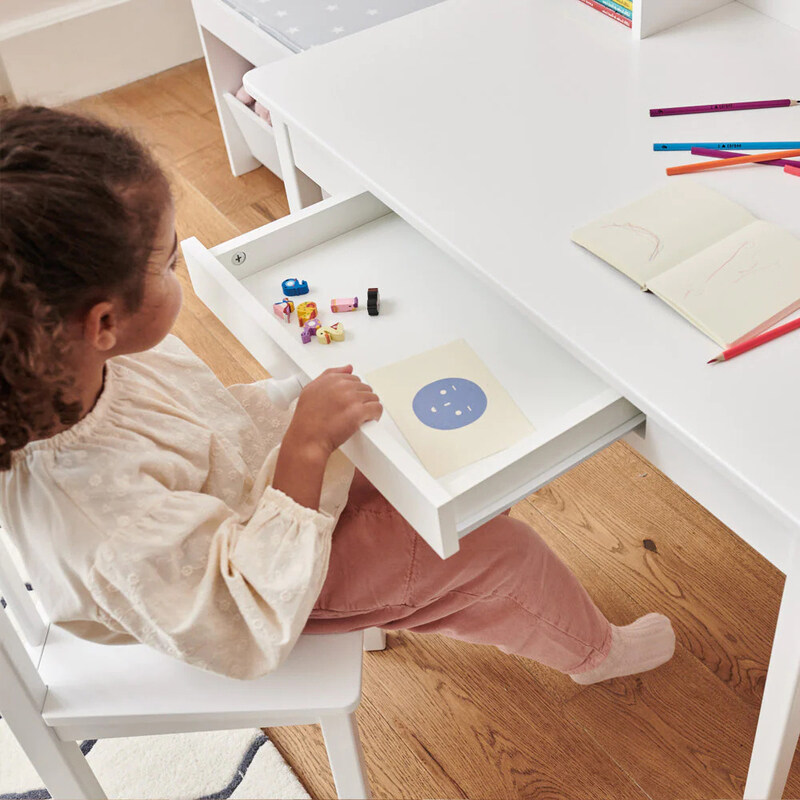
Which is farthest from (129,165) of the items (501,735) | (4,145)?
(501,735)

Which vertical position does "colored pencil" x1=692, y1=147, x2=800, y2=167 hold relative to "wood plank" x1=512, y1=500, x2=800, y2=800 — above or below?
above

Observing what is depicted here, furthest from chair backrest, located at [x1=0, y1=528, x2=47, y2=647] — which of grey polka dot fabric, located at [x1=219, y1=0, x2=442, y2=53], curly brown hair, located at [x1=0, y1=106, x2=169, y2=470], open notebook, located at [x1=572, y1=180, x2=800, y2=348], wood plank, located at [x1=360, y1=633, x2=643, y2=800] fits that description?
grey polka dot fabric, located at [x1=219, y1=0, x2=442, y2=53]

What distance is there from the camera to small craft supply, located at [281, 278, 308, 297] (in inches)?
44.8

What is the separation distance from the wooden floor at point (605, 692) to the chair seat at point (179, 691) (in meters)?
0.42

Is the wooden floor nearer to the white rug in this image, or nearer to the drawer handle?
the white rug

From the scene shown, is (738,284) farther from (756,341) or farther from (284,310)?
(284,310)

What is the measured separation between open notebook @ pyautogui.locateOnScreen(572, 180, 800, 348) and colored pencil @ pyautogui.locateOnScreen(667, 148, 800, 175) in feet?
0.08

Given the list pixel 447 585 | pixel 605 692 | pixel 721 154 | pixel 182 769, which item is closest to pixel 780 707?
pixel 447 585

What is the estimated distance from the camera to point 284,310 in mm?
1103

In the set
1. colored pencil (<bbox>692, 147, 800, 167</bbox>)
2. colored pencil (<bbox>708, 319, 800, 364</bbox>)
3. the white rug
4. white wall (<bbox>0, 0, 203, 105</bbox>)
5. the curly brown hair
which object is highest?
the curly brown hair

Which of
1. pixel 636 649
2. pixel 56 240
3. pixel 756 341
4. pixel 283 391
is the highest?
pixel 56 240

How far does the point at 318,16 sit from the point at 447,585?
1212 mm

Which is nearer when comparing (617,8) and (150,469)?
(150,469)

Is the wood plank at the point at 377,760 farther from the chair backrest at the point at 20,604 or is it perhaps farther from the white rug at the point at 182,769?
the chair backrest at the point at 20,604
